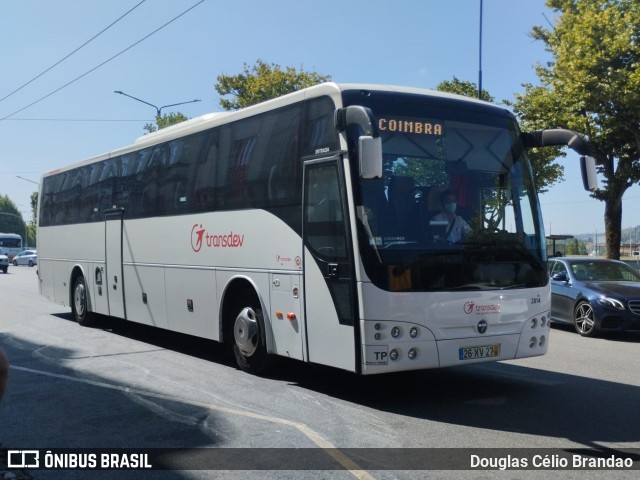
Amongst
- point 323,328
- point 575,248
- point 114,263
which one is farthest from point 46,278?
point 575,248

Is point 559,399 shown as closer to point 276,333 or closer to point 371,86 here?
point 276,333

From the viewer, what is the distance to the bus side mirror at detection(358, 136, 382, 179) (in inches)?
254

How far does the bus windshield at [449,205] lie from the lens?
7051mm

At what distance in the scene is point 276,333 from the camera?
836cm

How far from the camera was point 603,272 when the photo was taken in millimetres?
14242

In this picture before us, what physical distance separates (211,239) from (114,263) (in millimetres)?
3976

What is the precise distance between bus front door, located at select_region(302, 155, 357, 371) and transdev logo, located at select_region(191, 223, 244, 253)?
1.66m

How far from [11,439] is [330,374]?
13.9ft

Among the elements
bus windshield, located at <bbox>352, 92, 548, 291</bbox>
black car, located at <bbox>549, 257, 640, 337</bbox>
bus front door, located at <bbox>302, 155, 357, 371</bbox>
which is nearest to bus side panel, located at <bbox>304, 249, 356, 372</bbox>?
bus front door, located at <bbox>302, 155, 357, 371</bbox>

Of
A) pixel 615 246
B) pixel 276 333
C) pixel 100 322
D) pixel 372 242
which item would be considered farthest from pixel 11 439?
pixel 615 246

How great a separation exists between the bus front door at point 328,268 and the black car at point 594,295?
290 inches

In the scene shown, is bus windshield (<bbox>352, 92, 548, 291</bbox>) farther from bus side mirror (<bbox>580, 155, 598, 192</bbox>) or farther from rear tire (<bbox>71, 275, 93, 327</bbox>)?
rear tire (<bbox>71, 275, 93, 327</bbox>)

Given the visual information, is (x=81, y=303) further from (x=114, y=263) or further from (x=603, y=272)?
(x=603, y=272)

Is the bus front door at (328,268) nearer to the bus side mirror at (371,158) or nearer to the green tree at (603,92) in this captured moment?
the bus side mirror at (371,158)
